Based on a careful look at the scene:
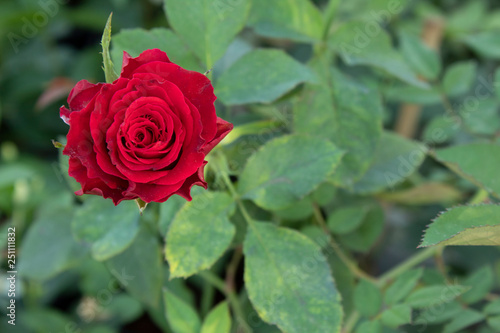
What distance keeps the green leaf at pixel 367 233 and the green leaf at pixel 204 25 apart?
414 mm

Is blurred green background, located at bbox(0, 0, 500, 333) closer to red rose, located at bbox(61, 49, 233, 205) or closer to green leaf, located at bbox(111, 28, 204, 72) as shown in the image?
green leaf, located at bbox(111, 28, 204, 72)

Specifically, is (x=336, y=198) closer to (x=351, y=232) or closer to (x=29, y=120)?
(x=351, y=232)

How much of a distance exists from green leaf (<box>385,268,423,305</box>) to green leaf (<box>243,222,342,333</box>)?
110mm

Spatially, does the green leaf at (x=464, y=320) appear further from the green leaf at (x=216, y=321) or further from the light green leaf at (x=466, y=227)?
Result: the green leaf at (x=216, y=321)

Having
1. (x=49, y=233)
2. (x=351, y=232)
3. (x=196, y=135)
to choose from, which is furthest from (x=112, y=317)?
(x=196, y=135)

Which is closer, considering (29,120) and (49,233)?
(49,233)

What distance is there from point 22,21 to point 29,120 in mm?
259

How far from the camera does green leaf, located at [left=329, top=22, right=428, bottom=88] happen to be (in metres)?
0.75

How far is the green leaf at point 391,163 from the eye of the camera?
0.78 m

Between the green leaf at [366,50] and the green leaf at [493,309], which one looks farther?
the green leaf at [366,50]

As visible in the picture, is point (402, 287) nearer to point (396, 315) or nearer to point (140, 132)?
point (396, 315)

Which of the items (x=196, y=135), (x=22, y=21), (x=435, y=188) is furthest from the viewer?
(x=22, y=21)

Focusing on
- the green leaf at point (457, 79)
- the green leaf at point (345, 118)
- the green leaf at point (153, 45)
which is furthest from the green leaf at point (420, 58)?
the green leaf at point (153, 45)

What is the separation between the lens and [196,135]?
0.44 m
